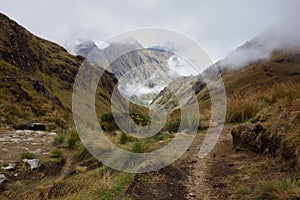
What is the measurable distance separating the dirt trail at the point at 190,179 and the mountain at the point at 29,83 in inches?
518

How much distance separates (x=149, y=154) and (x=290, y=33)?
231 metres

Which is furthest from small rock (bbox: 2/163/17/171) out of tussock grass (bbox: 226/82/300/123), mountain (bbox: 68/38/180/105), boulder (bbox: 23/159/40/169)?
tussock grass (bbox: 226/82/300/123)

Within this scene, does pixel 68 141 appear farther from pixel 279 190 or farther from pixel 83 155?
pixel 279 190

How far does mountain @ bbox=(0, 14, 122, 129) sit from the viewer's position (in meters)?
19.6

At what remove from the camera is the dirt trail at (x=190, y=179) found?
12.1ft

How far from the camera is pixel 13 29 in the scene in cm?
5066

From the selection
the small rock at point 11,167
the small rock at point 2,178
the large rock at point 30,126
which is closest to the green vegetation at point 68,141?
the small rock at point 11,167

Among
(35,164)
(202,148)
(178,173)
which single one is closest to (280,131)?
(178,173)

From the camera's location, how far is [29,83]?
102 ft

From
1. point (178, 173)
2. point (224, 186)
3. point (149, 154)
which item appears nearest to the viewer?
point (224, 186)

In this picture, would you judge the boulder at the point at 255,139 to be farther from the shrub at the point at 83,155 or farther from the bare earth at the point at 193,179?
the shrub at the point at 83,155

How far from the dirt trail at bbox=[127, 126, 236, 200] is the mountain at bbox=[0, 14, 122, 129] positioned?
43.2 ft

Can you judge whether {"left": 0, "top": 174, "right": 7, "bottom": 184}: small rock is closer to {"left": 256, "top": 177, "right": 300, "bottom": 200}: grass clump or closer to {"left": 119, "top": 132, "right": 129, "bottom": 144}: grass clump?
{"left": 119, "top": 132, "right": 129, "bottom": 144}: grass clump

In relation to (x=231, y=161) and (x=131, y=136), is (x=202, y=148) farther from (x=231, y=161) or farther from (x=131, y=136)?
(x=131, y=136)
